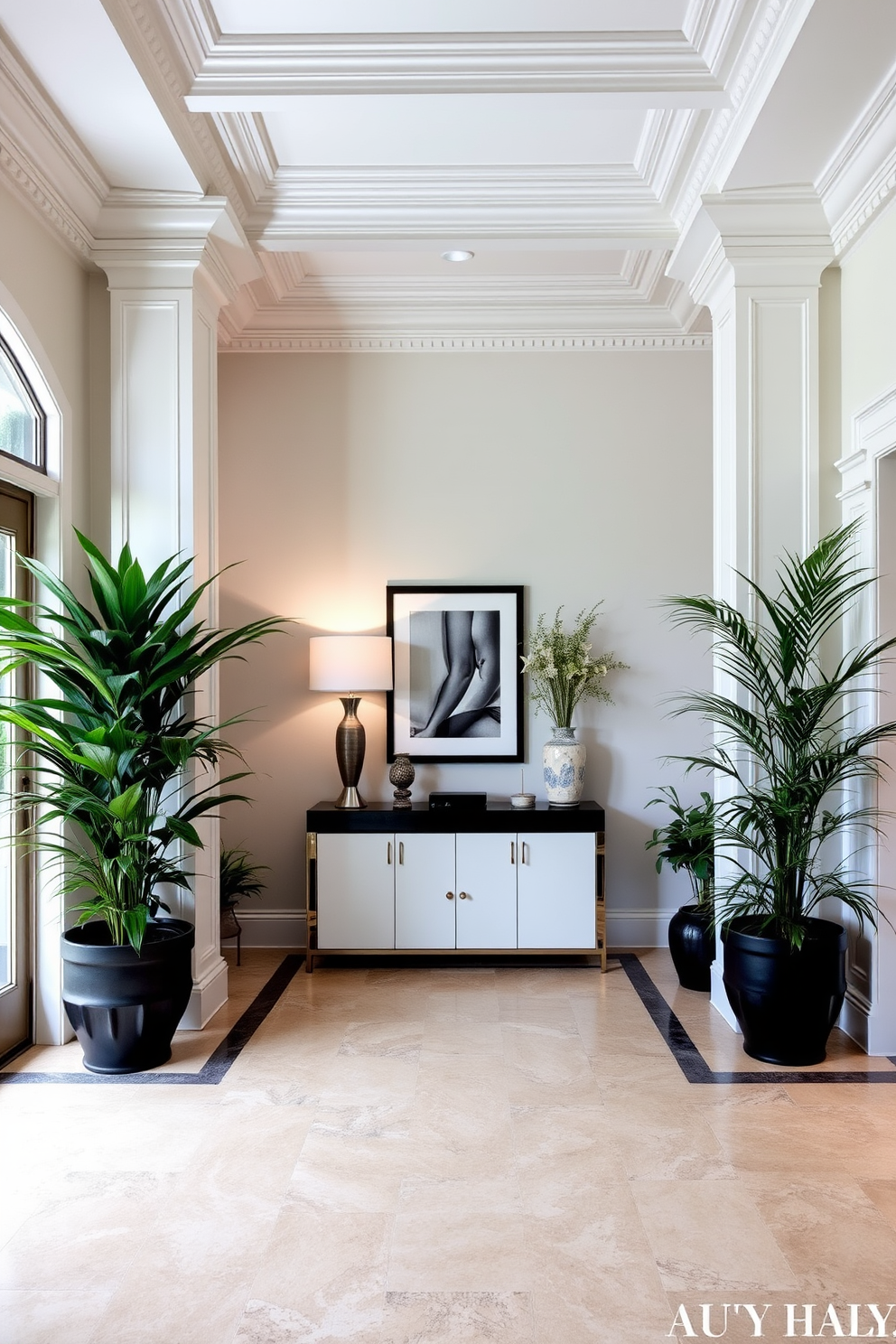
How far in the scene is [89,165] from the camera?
3561mm

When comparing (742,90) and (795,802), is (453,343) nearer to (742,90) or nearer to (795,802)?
(742,90)

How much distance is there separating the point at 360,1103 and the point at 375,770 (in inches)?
88.6

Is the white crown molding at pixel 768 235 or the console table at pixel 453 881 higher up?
the white crown molding at pixel 768 235

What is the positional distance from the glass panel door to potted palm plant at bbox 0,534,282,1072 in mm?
99

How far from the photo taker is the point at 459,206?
13.6 ft

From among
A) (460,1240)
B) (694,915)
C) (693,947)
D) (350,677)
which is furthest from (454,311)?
(460,1240)

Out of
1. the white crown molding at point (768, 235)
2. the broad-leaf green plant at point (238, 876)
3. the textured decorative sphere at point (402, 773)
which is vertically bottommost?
the broad-leaf green plant at point (238, 876)

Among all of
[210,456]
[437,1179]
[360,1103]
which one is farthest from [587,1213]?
[210,456]

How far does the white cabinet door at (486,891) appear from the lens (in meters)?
4.77

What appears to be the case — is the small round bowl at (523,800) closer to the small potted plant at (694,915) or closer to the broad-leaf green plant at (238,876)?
the small potted plant at (694,915)

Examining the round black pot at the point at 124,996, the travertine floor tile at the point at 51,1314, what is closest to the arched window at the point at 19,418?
the round black pot at the point at 124,996

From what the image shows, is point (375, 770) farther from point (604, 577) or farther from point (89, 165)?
point (89, 165)

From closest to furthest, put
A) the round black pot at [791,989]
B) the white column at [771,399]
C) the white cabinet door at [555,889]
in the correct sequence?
1. the round black pot at [791,989]
2. the white column at [771,399]
3. the white cabinet door at [555,889]

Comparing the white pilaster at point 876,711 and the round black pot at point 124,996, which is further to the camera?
the white pilaster at point 876,711
